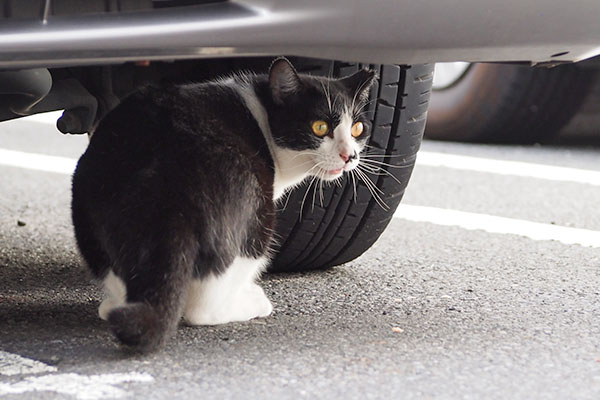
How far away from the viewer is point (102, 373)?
5.80ft

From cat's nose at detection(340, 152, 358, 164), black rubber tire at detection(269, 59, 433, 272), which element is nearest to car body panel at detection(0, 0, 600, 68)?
cat's nose at detection(340, 152, 358, 164)

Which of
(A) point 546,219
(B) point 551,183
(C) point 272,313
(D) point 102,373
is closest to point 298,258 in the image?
(C) point 272,313

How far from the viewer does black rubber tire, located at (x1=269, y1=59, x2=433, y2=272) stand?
2.38 meters

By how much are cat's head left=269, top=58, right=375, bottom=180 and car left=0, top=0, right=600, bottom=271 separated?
13cm

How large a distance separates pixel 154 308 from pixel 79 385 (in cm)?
21

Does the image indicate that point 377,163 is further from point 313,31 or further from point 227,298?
point 313,31

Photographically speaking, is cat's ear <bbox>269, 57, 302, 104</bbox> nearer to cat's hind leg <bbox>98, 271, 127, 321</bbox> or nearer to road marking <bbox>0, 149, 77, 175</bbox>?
cat's hind leg <bbox>98, 271, 127, 321</bbox>

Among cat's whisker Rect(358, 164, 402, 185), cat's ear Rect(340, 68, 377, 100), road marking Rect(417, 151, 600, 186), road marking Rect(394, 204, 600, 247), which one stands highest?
cat's ear Rect(340, 68, 377, 100)

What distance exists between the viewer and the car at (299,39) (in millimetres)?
1705

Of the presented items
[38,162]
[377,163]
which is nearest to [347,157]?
[377,163]

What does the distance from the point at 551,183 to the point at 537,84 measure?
3.23 feet

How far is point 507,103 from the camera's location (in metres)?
5.07

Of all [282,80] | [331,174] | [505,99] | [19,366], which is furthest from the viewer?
[505,99]

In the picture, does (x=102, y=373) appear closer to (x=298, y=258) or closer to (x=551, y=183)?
(x=298, y=258)
